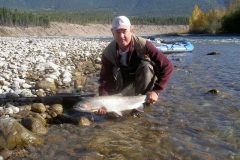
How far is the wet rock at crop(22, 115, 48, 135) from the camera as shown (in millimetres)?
4261

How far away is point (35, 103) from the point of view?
520 centimetres

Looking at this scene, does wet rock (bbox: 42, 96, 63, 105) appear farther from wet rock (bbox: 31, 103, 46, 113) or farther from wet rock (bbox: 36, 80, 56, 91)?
wet rock (bbox: 36, 80, 56, 91)

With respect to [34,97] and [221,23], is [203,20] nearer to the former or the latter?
[221,23]

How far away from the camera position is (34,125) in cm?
427

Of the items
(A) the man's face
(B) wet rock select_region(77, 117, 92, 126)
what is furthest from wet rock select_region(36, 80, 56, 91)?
(A) the man's face

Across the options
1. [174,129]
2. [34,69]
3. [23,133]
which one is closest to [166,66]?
[174,129]

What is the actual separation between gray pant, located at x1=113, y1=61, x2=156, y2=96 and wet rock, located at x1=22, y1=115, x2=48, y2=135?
4.62ft

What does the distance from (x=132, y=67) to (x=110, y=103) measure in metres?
0.89

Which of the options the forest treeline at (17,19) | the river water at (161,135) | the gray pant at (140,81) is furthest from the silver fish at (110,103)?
the forest treeline at (17,19)

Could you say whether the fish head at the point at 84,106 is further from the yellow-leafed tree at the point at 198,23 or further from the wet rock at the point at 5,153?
the yellow-leafed tree at the point at 198,23

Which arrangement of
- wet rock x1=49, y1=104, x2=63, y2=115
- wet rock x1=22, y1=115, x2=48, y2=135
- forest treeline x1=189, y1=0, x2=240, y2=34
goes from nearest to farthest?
wet rock x1=22, y1=115, x2=48, y2=135
wet rock x1=49, y1=104, x2=63, y2=115
forest treeline x1=189, y1=0, x2=240, y2=34

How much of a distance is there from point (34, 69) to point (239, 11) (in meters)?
58.3

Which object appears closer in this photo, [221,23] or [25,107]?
[25,107]

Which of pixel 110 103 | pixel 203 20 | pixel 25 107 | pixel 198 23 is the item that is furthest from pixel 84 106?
pixel 198 23
